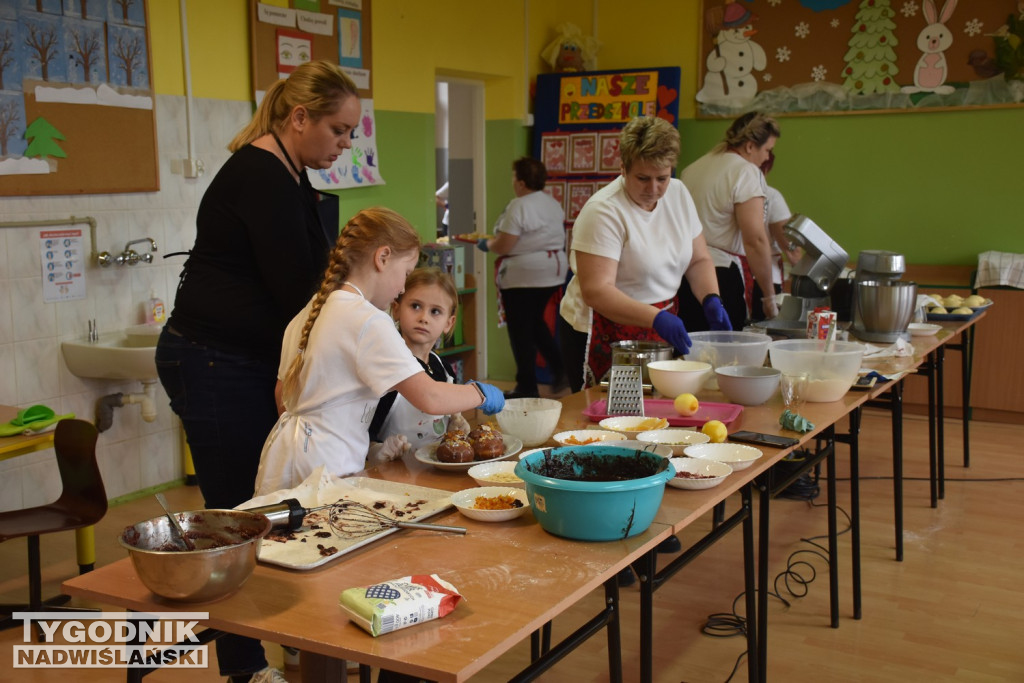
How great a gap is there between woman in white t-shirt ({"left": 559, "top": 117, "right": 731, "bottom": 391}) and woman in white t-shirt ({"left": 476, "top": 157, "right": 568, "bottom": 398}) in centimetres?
251

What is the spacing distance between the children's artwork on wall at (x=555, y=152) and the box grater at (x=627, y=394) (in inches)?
176

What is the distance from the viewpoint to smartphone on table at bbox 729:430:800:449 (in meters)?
2.26

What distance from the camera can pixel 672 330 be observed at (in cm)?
291

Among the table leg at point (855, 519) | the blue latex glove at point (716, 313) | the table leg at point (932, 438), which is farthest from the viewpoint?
the table leg at point (932, 438)

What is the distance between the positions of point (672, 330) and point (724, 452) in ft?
2.62

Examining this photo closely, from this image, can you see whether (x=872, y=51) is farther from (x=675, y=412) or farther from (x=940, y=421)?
(x=675, y=412)

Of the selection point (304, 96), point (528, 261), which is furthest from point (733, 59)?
point (304, 96)

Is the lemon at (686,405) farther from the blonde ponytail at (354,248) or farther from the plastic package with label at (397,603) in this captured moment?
the plastic package with label at (397,603)

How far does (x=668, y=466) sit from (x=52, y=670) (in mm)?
2070

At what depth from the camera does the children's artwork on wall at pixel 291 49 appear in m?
4.81

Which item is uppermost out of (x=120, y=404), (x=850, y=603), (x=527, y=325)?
(x=527, y=325)

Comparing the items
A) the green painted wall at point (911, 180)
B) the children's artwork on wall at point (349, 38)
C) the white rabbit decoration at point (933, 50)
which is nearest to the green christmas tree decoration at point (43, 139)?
the children's artwork on wall at point (349, 38)

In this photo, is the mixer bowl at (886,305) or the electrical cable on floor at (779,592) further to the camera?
the mixer bowl at (886,305)

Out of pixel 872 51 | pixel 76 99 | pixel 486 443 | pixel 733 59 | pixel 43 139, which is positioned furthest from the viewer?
pixel 733 59
